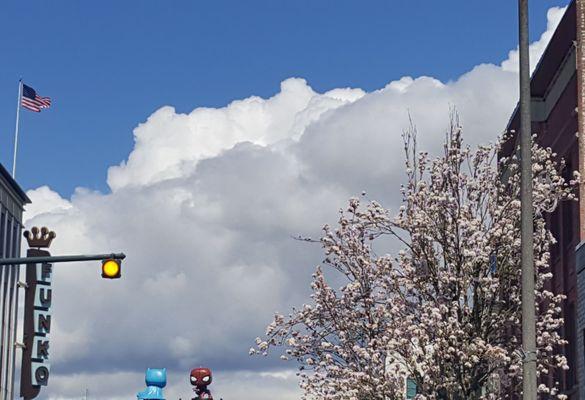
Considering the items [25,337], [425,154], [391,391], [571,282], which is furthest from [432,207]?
[25,337]

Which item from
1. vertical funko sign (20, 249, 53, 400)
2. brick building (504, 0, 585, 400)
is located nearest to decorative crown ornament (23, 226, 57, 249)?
vertical funko sign (20, 249, 53, 400)

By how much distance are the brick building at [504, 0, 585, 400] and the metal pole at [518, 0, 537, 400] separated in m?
16.8

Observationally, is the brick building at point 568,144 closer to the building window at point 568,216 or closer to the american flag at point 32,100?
the building window at point 568,216

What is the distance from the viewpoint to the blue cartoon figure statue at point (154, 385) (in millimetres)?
22297

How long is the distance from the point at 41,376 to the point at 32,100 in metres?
14.5

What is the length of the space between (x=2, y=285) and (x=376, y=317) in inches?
1807

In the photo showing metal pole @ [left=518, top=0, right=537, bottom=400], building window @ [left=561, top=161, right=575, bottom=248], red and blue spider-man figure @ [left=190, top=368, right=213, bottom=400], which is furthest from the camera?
building window @ [left=561, top=161, right=575, bottom=248]

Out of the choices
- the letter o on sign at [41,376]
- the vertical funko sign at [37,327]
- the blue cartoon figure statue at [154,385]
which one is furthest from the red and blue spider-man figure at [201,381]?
the letter o on sign at [41,376]

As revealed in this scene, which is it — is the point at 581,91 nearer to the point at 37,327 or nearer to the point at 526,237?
the point at 526,237

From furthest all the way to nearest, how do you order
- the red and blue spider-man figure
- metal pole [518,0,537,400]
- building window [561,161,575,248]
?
building window [561,161,575,248] → the red and blue spider-man figure → metal pole [518,0,537,400]

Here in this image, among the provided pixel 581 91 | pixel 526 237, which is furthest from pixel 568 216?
pixel 526 237

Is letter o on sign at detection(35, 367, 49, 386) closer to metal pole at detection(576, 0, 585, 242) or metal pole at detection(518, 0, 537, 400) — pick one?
metal pole at detection(576, 0, 585, 242)

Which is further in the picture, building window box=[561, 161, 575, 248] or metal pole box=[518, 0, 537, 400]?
building window box=[561, 161, 575, 248]

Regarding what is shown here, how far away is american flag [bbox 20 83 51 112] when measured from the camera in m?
57.2
